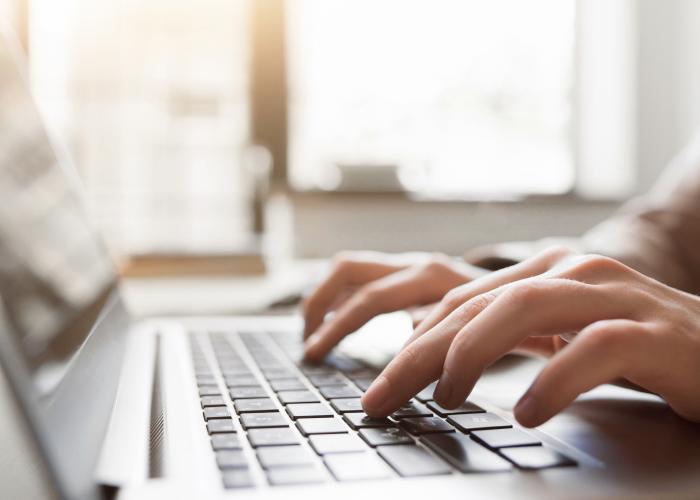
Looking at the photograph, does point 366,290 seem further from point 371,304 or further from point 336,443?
point 336,443

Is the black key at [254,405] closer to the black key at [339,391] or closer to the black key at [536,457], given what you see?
the black key at [339,391]

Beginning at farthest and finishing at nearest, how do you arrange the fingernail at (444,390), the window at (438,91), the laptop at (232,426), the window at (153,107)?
the window at (438,91), the window at (153,107), the fingernail at (444,390), the laptop at (232,426)

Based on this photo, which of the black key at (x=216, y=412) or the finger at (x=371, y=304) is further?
the finger at (x=371, y=304)

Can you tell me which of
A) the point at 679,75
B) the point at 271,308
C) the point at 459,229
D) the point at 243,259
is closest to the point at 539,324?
the point at 271,308

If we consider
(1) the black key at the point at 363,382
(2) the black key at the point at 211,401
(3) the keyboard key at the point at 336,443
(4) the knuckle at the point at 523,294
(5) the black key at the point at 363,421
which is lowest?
(1) the black key at the point at 363,382

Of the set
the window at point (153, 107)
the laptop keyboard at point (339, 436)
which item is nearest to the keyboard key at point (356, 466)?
the laptop keyboard at point (339, 436)

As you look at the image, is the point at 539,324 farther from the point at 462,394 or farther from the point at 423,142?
the point at 423,142

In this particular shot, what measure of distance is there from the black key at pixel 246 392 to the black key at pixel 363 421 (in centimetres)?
8

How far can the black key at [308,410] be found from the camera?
391 mm

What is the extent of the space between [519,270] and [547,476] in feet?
0.78

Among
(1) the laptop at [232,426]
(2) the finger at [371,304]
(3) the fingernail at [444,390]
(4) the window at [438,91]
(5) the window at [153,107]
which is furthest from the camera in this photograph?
(4) the window at [438,91]

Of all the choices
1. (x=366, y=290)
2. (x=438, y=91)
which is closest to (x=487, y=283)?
(x=366, y=290)

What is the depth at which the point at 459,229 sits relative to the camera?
8.01 feet

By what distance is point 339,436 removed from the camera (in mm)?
347
